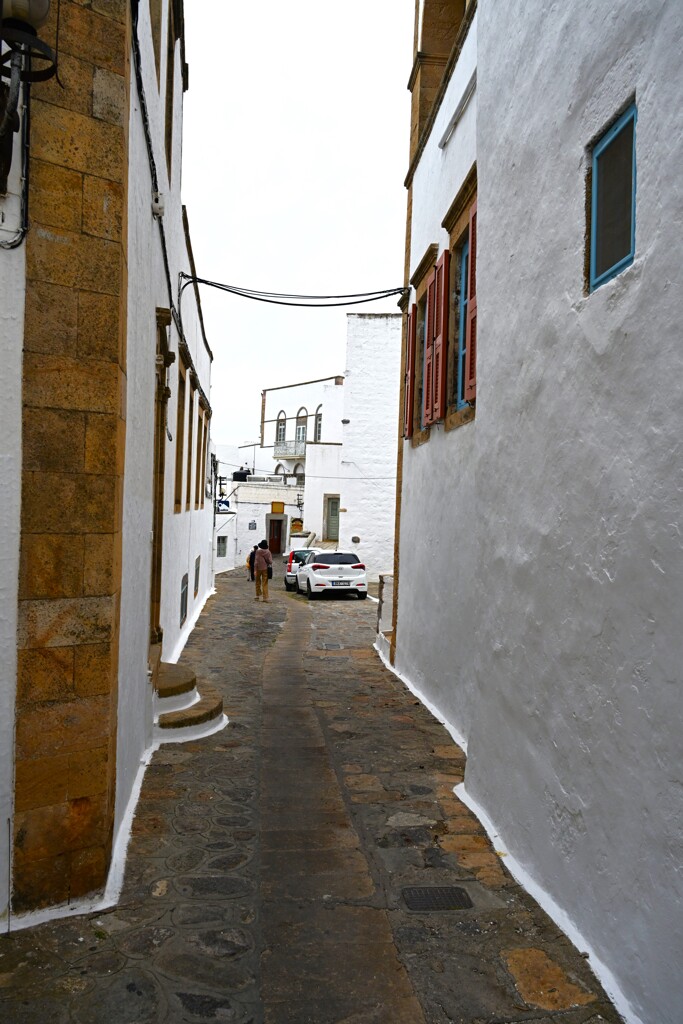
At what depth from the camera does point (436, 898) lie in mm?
4125

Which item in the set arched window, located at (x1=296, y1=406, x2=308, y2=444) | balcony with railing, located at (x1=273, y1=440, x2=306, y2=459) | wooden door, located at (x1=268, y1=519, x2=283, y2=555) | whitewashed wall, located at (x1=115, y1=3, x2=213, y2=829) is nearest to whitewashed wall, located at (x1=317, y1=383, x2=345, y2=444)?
arched window, located at (x1=296, y1=406, x2=308, y2=444)

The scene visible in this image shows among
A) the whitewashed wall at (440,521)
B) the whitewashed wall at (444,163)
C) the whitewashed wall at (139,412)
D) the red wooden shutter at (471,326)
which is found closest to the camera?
the whitewashed wall at (139,412)

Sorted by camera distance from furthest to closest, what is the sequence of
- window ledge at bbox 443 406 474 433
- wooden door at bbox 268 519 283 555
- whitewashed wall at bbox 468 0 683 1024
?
wooden door at bbox 268 519 283 555 → window ledge at bbox 443 406 474 433 → whitewashed wall at bbox 468 0 683 1024

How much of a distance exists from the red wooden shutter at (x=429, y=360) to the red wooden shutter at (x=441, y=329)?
0.62 ft

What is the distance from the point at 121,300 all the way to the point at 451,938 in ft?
11.2

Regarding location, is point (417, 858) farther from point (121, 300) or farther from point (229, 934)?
point (121, 300)

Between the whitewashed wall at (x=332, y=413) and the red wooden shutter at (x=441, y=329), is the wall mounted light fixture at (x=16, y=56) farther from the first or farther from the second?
the whitewashed wall at (x=332, y=413)

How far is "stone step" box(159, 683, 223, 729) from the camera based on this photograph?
6.66 meters

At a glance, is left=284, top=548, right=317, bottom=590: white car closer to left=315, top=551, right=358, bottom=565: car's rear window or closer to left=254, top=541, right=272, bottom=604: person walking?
left=315, top=551, right=358, bottom=565: car's rear window

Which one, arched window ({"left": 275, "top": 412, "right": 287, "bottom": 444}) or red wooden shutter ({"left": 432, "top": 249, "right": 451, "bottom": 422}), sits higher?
arched window ({"left": 275, "top": 412, "right": 287, "bottom": 444})

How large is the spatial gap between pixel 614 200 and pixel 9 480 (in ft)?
9.66

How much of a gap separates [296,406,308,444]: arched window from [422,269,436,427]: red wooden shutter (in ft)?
125

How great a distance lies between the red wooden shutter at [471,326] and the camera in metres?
6.84

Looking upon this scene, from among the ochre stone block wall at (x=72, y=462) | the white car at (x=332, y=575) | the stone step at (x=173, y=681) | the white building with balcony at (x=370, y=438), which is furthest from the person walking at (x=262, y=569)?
the ochre stone block wall at (x=72, y=462)
